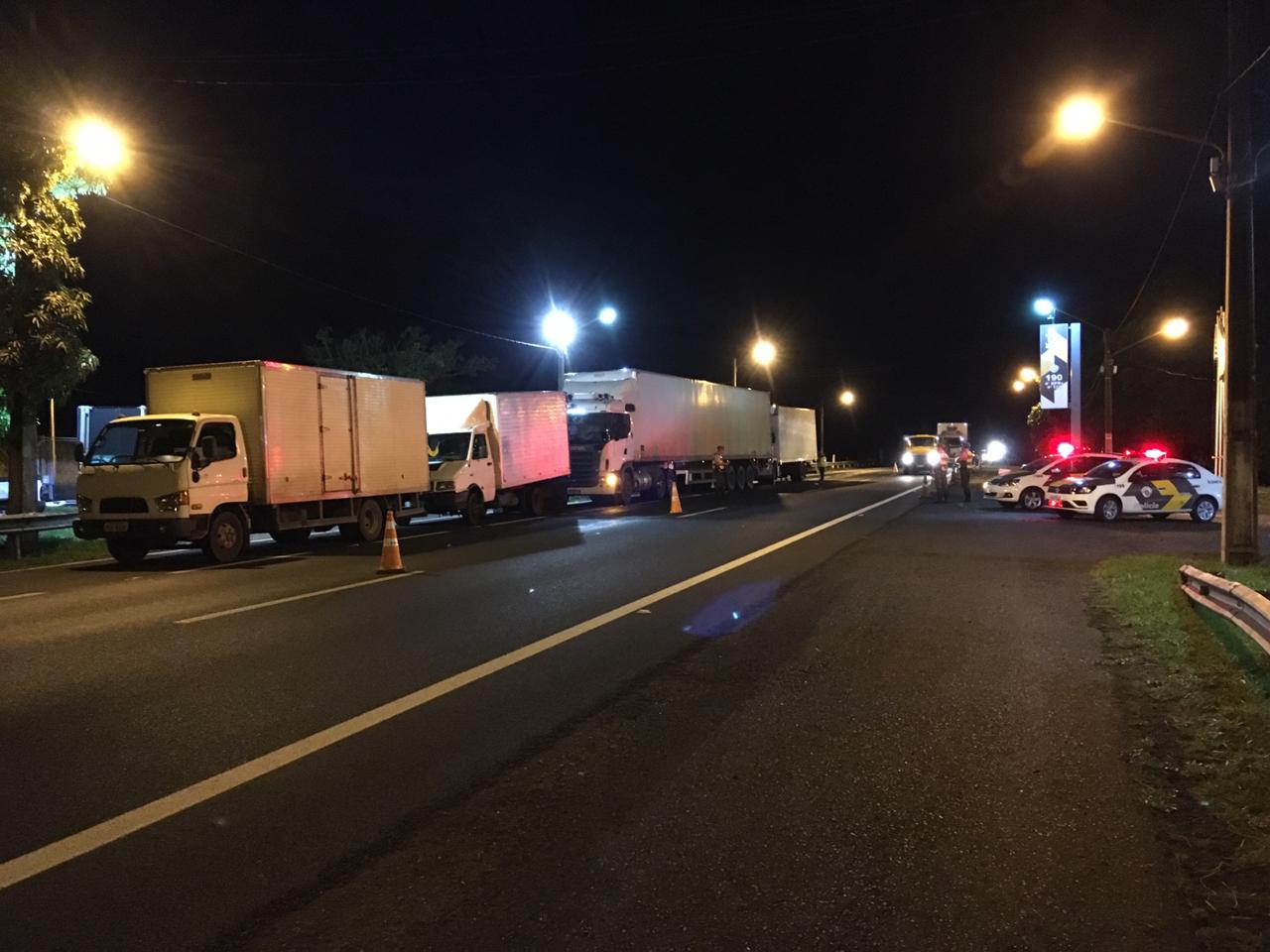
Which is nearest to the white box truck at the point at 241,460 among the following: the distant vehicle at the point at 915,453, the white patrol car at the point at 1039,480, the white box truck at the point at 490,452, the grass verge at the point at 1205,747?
the white box truck at the point at 490,452

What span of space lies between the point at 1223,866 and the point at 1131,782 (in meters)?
1.04

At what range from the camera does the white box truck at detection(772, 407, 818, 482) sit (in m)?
44.2

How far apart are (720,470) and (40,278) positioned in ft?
79.1

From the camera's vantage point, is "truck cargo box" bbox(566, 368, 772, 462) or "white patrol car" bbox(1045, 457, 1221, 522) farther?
"truck cargo box" bbox(566, 368, 772, 462)

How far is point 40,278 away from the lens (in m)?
16.1

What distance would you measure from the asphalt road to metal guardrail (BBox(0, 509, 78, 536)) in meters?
5.54

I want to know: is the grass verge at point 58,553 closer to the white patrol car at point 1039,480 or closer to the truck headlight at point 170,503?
the truck headlight at point 170,503

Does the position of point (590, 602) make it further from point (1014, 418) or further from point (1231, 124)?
point (1014, 418)

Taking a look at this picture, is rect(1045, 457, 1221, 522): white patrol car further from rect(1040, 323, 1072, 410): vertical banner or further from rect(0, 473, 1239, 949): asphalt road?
rect(1040, 323, 1072, 410): vertical banner

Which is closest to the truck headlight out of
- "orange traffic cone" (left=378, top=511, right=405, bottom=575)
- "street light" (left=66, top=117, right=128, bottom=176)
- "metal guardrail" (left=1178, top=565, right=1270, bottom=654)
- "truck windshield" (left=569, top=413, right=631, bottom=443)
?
"orange traffic cone" (left=378, top=511, right=405, bottom=575)

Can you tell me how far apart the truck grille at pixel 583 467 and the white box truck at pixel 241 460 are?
949 cm

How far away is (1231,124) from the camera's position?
12.0 metres

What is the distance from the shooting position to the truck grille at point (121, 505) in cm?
1434

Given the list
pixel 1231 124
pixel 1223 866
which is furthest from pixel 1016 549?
pixel 1223 866
